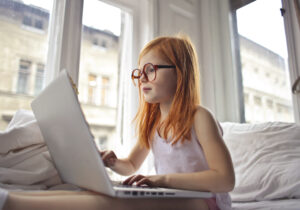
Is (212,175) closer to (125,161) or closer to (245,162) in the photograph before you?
(125,161)

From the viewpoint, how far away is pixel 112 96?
1.88 meters

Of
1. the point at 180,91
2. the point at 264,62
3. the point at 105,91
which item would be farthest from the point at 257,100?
the point at 180,91

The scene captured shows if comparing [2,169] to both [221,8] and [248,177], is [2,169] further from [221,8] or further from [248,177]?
[221,8]

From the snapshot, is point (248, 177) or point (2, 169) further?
point (248, 177)

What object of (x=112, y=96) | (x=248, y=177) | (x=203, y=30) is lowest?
(x=248, y=177)

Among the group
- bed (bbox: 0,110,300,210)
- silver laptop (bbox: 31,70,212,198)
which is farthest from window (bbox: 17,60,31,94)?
silver laptop (bbox: 31,70,212,198)

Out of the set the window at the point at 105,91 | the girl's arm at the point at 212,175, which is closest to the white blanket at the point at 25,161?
the girl's arm at the point at 212,175

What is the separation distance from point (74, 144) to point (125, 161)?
447 mm

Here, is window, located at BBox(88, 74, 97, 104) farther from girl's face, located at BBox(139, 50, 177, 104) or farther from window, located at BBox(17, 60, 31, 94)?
girl's face, located at BBox(139, 50, 177, 104)

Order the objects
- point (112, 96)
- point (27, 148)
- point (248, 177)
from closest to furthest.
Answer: point (27, 148) → point (248, 177) → point (112, 96)

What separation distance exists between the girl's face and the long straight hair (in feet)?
0.07

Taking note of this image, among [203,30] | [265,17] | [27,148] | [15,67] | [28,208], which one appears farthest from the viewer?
[203,30]

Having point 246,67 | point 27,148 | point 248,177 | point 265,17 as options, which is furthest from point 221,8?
point 27,148

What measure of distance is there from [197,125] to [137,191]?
1.30 ft
